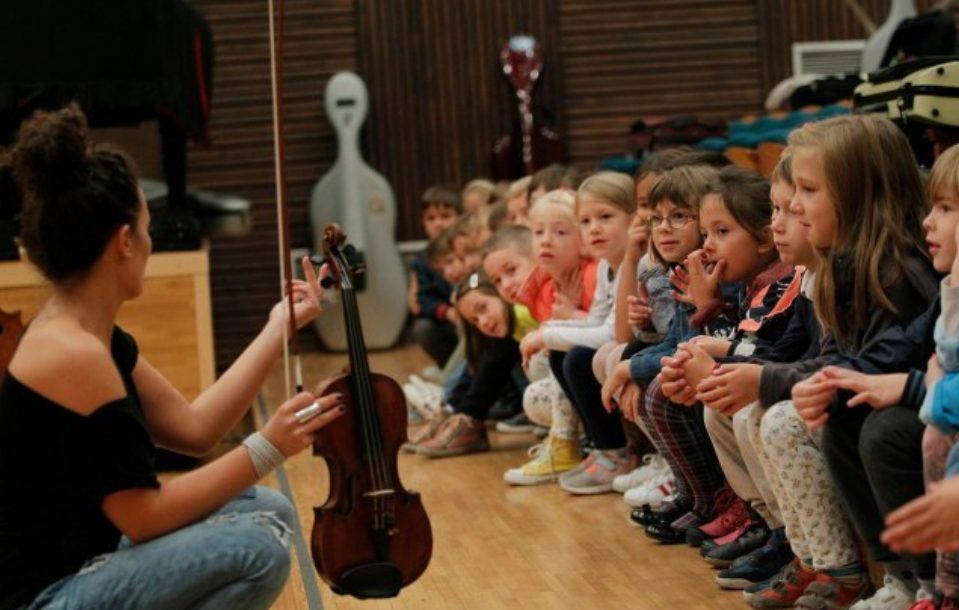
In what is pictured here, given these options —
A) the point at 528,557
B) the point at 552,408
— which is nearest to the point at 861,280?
the point at 528,557

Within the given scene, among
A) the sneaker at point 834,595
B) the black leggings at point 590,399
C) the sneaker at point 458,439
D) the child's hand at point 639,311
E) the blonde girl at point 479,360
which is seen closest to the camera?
the sneaker at point 834,595

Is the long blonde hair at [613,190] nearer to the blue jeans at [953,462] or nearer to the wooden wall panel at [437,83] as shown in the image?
the blue jeans at [953,462]

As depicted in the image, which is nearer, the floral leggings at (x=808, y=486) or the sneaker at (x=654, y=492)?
the floral leggings at (x=808, y=486)

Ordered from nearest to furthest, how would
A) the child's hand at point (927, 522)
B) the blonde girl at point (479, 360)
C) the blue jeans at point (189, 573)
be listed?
the child's hand at point (927, 522)
the blue jeans at point (189, 573)
the blonde girl at point (479, 360)

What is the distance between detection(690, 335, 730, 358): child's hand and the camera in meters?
3.38

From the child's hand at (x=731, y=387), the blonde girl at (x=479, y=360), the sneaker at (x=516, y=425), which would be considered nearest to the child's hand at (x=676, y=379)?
the child's hand at (x=731, y=387)

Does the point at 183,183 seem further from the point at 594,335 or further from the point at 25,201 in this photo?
the point at 25,201

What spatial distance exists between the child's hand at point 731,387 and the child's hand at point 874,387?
34 centimetres

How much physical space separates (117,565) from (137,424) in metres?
0.21

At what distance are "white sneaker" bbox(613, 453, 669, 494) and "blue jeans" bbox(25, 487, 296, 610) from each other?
1925 mm

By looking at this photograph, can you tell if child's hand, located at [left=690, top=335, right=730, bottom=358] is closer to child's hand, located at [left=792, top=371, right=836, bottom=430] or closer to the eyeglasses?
the eyeglasses

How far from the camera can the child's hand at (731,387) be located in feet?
9.78

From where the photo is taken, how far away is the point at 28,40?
5.35m

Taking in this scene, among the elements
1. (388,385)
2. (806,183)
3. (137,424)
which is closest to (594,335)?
(806,183)
